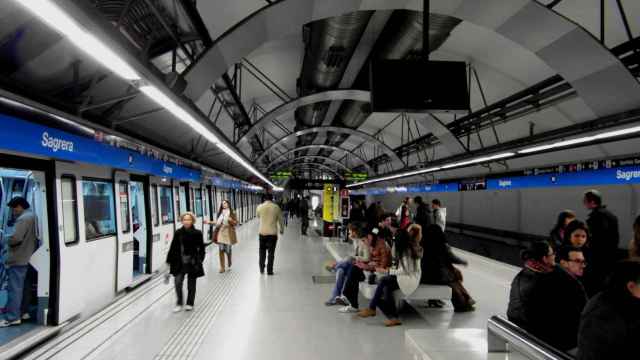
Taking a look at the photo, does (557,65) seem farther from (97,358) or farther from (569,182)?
(97,358)

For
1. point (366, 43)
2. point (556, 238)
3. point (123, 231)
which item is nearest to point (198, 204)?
point (123, 231)

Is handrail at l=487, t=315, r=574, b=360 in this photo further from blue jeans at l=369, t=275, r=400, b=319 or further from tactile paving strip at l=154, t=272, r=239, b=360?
tactile paving strip at l=154, t=272, r=239, b=360

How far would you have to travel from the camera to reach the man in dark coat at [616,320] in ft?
5.54

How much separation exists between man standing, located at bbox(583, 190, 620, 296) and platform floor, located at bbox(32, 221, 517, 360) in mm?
1538

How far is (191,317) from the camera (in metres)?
5.20

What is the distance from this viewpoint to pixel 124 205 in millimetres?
6609

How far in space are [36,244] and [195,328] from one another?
2406mm

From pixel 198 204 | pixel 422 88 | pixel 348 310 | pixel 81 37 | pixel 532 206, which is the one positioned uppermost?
pixel 422 88

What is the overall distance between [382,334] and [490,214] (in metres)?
16.0

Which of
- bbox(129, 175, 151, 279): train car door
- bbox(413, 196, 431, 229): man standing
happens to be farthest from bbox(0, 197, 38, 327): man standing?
bbox(413, 196, 431, 229): man standing

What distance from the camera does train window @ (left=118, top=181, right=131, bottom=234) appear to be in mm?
6445

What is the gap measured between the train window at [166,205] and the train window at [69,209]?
374 centimetres

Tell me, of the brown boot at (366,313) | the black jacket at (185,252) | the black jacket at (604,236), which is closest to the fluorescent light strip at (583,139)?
the black jacket at (604,236)

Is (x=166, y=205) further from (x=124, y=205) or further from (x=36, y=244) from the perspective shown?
(x=36, y=244)
